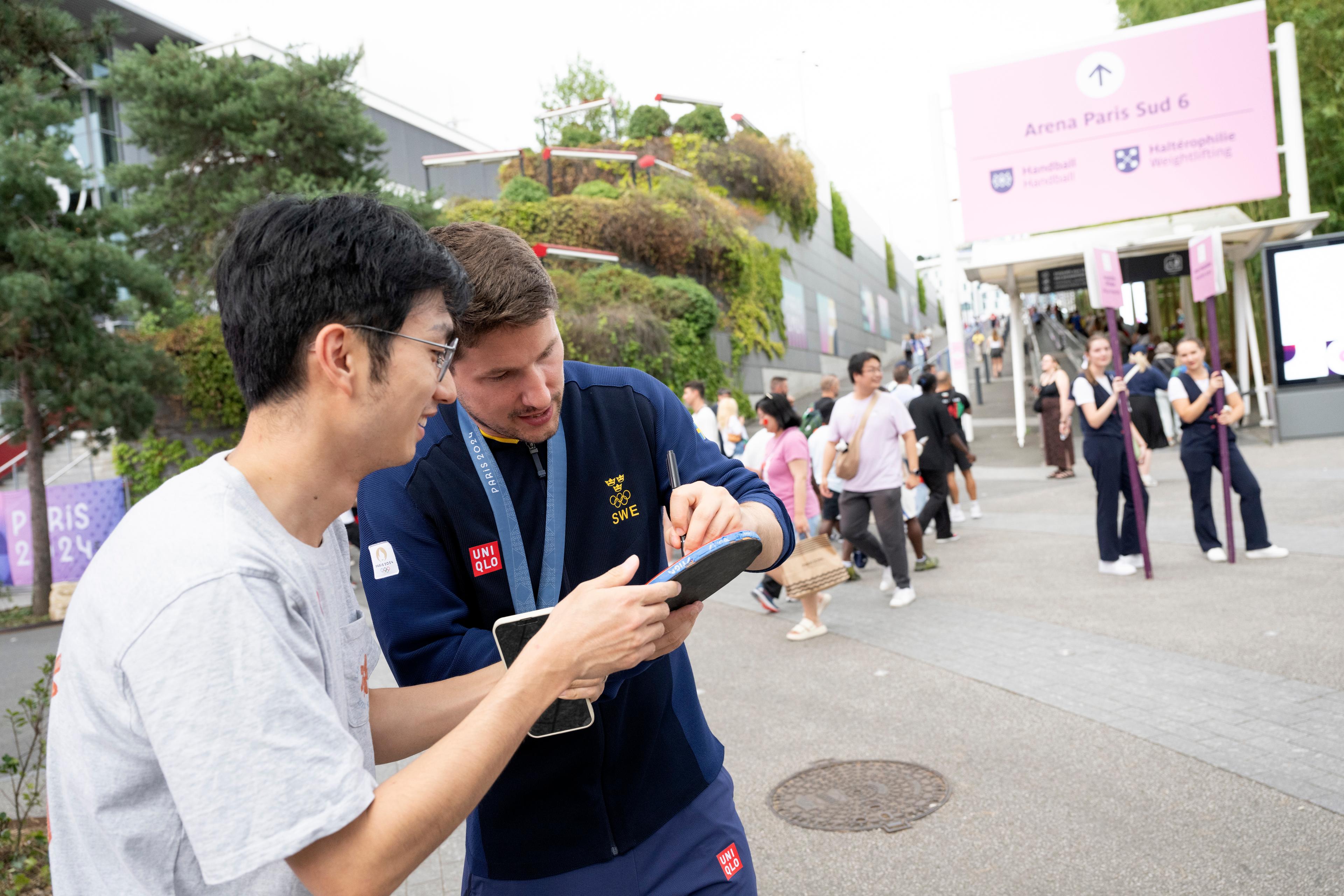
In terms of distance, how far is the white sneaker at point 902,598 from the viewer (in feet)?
28.3

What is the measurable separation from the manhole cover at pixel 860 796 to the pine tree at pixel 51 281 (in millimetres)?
11099

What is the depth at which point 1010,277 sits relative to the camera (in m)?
23.1

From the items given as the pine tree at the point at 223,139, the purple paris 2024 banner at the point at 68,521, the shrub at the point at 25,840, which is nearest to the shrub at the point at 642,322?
the pine tree at the point at 223,139

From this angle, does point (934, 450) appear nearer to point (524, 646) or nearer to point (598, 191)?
point (524, 646)

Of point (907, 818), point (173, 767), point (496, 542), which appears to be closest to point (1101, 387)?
point (907, 818)

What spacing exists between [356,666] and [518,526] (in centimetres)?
53

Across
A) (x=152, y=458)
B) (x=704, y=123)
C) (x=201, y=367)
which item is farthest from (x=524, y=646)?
(x=704, y=123)

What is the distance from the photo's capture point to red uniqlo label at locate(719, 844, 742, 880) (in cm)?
205

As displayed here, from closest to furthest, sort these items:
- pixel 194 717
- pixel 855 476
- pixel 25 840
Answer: pixel 194 717
pixel 25 840
pixel 855 476

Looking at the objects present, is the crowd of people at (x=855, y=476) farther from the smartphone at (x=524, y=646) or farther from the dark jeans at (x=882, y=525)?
the smartphone at (x=524, y=646)

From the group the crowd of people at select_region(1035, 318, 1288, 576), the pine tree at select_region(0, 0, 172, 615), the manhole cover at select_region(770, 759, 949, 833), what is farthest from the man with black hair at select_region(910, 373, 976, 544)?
the pine tree at select_region(0, 0, 172, 615)

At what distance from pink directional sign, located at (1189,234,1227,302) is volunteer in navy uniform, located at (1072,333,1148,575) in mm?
1371

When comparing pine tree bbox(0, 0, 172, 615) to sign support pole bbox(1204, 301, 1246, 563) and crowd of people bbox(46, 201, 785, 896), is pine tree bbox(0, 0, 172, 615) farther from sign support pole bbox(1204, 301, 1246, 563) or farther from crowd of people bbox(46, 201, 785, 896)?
sign support pole bbox(1204, 301, 1246, 563)

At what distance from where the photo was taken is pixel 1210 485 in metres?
9.27
